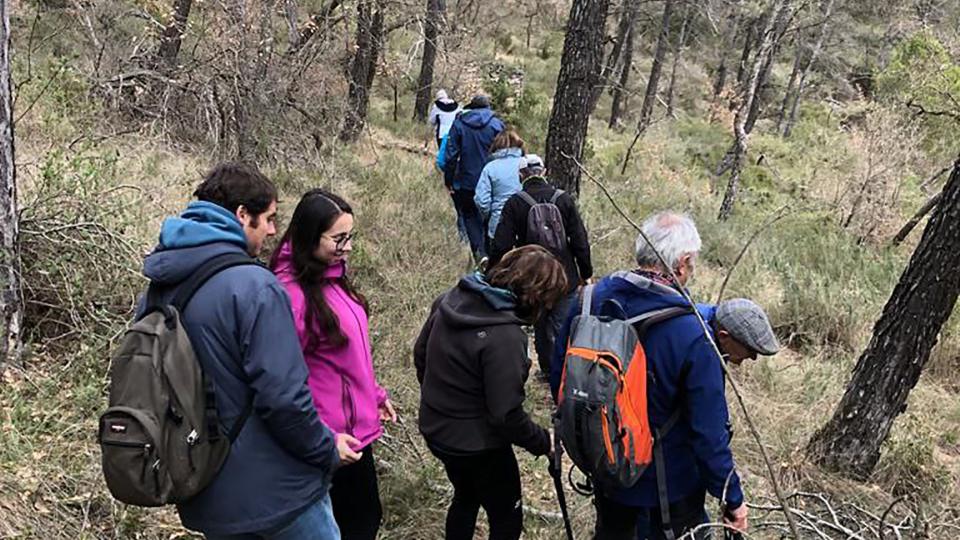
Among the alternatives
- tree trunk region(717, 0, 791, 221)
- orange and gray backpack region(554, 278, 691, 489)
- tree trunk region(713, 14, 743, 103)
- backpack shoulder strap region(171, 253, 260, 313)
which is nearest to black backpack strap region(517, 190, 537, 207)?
orange and gray backpack region(554, 278, 691, 489)


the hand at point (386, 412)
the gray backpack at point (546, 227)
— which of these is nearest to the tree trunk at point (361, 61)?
the gray backpack at point (546, 227)

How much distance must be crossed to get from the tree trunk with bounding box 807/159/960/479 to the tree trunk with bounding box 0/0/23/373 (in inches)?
176

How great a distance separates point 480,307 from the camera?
2.64m

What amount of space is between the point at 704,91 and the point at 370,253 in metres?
27.5

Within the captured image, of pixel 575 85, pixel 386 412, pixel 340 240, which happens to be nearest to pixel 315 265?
pixel 340 240

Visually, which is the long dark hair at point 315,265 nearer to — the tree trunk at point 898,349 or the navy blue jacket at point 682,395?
the navy blue jacket at point 682,395

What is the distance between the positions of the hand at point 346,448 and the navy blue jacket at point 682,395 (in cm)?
97

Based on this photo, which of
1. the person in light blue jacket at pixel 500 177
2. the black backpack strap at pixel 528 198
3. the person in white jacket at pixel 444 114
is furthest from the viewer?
the person in white jacket at pixel 444 114

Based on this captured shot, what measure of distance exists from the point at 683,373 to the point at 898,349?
2220mm

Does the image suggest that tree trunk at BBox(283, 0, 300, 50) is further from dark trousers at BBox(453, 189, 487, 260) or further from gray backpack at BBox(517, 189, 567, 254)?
gray backpack at BBox(517, 189, 567, 254)

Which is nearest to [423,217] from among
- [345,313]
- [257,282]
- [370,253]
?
[370,253]

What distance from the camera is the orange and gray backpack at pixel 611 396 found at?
239 centimetres

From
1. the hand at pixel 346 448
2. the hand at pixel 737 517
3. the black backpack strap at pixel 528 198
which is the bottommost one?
the hand at pixel 737 517

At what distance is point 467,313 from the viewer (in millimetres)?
2629
